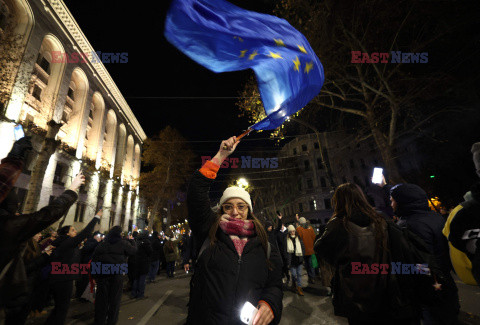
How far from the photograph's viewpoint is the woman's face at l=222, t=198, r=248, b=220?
238cm

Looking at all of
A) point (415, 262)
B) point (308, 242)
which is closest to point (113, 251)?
point (415, 262)

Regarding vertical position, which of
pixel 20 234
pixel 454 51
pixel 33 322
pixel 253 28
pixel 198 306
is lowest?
pixel 33 322

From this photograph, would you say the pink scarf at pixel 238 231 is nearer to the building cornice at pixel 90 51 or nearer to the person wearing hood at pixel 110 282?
the person wearing hood at pixel 110 282

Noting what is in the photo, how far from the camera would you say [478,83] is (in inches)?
439

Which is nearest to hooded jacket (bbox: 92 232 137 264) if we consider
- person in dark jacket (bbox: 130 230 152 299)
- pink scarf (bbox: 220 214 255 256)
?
person in dark jacket (bbox: 130 230 152 299)

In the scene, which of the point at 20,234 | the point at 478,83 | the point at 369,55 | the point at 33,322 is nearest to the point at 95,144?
the point at 33,322

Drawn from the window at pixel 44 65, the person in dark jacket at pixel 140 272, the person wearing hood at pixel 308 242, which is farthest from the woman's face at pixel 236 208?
the window at pixel 44 65

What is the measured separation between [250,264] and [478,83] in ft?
49.3

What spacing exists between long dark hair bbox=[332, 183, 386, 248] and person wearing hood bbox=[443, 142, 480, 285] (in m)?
0.65

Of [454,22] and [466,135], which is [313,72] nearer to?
[454,22]

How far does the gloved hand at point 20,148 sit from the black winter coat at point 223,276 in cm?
158

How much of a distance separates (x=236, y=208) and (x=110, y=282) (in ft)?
14.0

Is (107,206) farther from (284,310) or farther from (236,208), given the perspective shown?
(236,208)

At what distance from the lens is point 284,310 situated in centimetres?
555
